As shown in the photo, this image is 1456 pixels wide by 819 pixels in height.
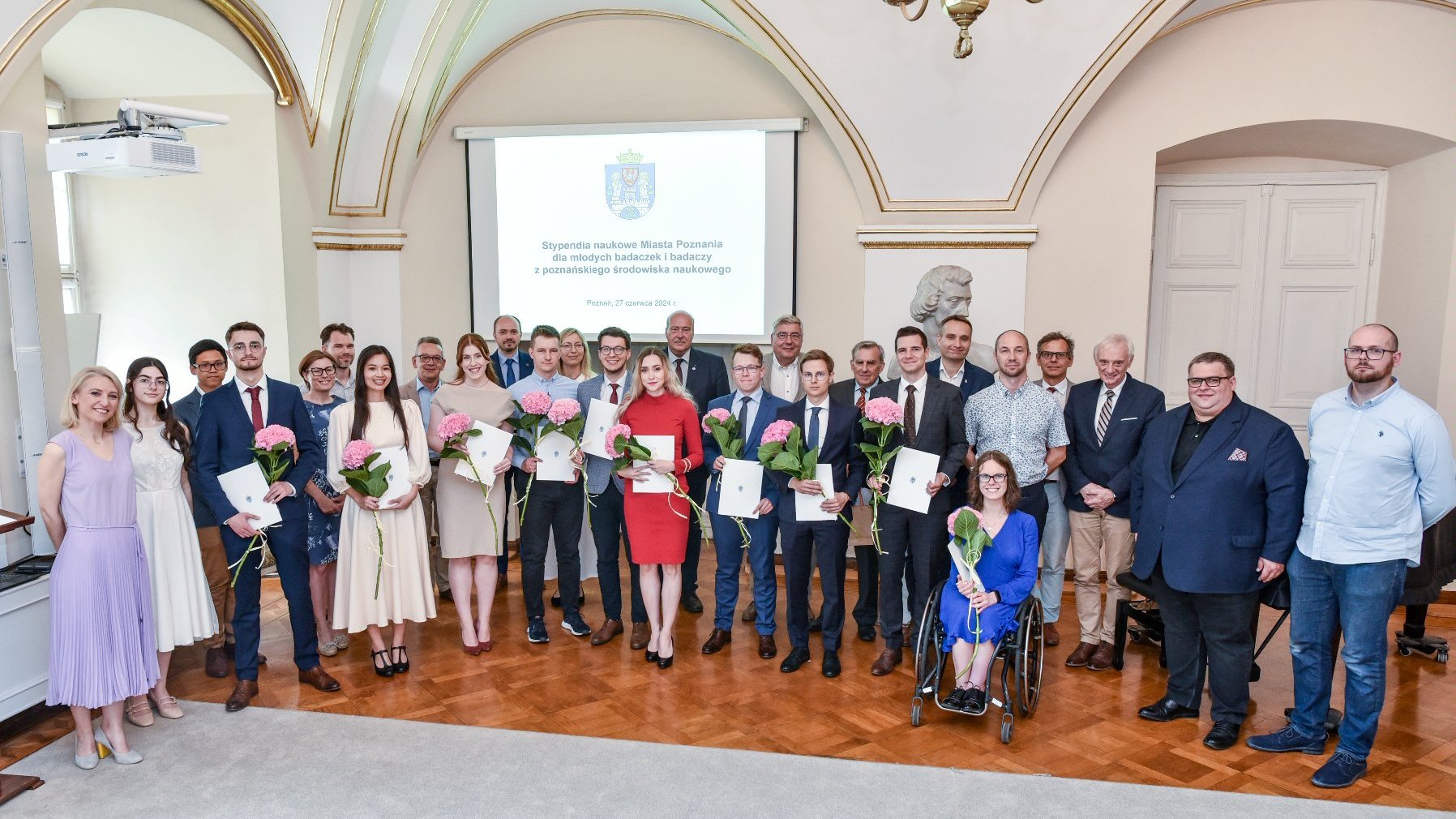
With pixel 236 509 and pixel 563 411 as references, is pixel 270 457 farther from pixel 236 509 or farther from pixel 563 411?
pixel 563 411

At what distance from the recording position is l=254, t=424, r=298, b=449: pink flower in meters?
4.10

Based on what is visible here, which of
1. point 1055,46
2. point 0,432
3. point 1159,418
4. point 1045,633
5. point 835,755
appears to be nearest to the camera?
point 835,755

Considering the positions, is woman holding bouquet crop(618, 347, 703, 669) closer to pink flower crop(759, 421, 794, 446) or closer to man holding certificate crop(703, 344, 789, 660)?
man holding certificate crop(703, 344, 789, 660)

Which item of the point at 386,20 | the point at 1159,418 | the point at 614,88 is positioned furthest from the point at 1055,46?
the point at 386,20

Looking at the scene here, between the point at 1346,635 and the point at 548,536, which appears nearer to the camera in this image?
the point at 1346,635

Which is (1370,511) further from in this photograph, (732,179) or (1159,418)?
(732,179)

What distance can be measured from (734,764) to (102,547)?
101 inches

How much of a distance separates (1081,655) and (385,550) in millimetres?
3455

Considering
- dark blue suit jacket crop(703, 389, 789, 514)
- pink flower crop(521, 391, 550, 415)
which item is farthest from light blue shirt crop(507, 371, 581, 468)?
dark blue suit jacket crop(703, 389, 789, 514)

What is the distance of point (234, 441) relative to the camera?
4.21 metres

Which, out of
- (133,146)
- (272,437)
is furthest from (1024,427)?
(133,146)

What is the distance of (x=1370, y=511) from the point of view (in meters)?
3.53

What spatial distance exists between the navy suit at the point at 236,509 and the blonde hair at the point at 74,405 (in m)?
0.42

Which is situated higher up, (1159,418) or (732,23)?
(732,23)
